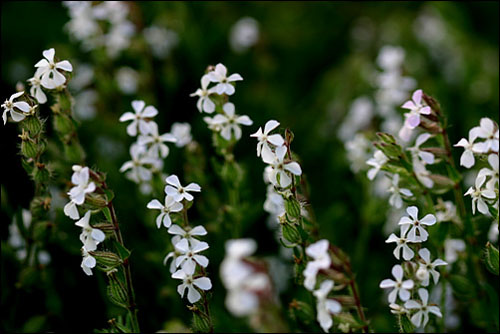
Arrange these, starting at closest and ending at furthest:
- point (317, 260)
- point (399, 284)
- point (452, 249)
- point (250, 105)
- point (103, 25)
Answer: point (317, 260), point (399, 284), point (452, 249), point (103, 25), point (250, 105)

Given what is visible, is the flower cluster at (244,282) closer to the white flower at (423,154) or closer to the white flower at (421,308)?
the white flower at (421,308)

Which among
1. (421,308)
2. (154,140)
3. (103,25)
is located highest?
(103,25)

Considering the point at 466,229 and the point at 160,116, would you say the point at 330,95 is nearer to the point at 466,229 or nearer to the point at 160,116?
the point at 160,116

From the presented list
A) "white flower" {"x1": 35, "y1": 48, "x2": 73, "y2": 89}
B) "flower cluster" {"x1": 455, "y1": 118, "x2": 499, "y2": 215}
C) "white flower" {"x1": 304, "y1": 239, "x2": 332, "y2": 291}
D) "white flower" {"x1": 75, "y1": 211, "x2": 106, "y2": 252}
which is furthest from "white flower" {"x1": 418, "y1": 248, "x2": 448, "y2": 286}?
"white flower" {"x1": 35, "y1": 48, "x2": 73, "y2": 89}

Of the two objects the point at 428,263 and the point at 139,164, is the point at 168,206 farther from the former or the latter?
the point at 428,263

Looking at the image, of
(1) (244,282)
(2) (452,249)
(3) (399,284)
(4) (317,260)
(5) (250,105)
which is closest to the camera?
(1) (244,282)

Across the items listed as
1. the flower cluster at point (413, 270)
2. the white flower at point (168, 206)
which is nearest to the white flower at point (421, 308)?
the flower cluster at point (413, 270)

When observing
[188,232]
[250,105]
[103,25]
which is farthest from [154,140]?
[250,105]
